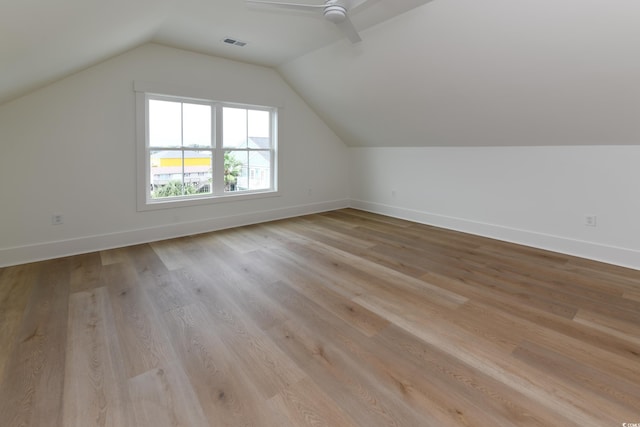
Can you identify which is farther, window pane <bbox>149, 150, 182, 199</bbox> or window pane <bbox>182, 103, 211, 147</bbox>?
window pane <bbox>182, 103, 211, 147</bbox>

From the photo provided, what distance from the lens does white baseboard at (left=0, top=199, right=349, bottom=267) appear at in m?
3.40

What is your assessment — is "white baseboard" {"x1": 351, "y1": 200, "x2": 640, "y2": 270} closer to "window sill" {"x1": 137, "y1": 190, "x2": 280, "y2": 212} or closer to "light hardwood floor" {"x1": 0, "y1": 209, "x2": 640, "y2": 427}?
"light hardwood floor" {"x1": 0, "y1": 209, "x2": 640, "y2": 427}

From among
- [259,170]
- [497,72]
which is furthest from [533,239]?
[259,170]

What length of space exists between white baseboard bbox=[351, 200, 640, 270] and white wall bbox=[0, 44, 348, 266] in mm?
3050

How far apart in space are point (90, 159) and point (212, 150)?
1517 millimetres

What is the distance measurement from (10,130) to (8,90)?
694 mm

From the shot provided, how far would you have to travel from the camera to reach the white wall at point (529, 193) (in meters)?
3.45

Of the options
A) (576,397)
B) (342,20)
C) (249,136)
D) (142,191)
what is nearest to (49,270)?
(142,191)

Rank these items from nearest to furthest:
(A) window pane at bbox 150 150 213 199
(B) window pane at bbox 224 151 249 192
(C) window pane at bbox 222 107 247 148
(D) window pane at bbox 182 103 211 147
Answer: (A) window pane at bbox 150 150 213 199
(D) window pane at bbox 182 103 211 147
(C) window pane at bbox 222 107 247 148
(B) window pane at bbox 224 151 249 192

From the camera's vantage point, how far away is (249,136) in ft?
17.0

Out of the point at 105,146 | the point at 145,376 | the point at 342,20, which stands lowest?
the point at 145,376

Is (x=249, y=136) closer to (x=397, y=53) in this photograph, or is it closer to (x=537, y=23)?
(x=397, y=53)

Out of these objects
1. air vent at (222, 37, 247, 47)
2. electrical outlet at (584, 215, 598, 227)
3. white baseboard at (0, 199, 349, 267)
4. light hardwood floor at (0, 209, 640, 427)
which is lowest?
light hardwood floor at (0, 209, 640, 427)

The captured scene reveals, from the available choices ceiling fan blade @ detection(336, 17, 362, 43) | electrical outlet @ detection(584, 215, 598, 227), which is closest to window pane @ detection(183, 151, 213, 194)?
ceiling fan blade @ detection(336, 17, 362, 43)
